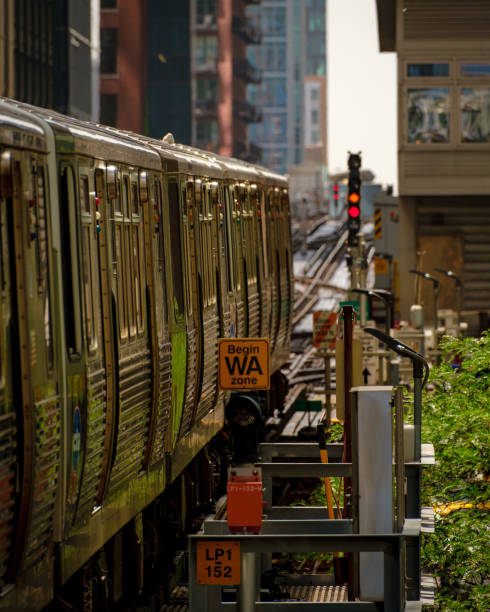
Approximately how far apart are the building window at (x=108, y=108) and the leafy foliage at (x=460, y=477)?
78108 mm

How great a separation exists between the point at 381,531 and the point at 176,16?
318 feet

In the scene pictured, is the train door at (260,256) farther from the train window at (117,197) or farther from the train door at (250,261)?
the train window at (117,197)

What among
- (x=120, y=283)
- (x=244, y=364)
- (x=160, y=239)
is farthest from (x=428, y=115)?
(x=120, y=283)

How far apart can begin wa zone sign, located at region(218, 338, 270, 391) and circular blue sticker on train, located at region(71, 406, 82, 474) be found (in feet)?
9.80

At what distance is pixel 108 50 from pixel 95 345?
3426 inches

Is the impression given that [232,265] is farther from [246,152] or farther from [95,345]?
[246,152]

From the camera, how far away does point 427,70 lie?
4278 centimetres

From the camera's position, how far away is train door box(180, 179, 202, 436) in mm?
13406

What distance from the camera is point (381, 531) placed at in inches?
328

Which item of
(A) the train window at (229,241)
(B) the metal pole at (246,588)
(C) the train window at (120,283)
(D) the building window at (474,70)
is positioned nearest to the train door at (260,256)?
(A) the train window at (229,241)

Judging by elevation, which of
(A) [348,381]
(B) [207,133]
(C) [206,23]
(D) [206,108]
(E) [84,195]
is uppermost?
(C) [206,23]

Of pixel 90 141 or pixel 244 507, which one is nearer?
pixel 244 507

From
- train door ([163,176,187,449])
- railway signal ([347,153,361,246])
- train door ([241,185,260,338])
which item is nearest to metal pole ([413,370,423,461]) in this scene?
train door ([163,176,187,449])

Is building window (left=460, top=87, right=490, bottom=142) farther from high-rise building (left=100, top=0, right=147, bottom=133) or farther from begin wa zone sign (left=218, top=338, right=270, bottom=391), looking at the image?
high-rise building (left=100, top=0, right=147, bottom=133)
